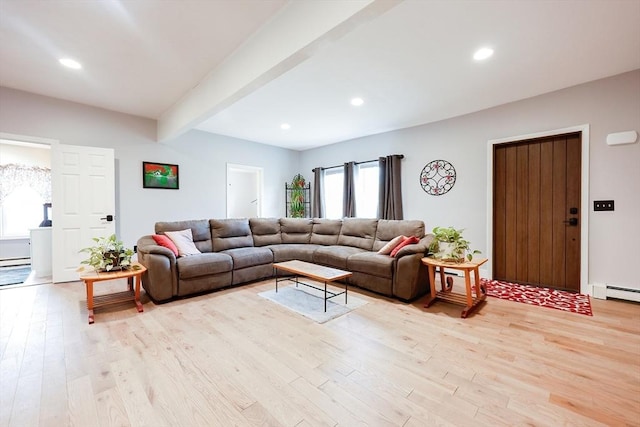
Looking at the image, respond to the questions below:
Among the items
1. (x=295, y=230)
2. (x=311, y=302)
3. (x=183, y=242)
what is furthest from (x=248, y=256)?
(x=295, y=230)

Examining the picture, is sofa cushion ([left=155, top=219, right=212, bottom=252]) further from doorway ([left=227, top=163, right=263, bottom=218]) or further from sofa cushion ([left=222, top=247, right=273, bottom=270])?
doorway ([left=227, top=163, right=263, bottom=218])

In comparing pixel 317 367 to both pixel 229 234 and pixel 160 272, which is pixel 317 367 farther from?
pixel 229 234

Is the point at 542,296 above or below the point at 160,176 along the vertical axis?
below

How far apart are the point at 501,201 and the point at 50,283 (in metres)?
6.83

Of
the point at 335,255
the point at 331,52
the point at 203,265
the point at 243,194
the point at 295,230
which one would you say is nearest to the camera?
the point at 331,52

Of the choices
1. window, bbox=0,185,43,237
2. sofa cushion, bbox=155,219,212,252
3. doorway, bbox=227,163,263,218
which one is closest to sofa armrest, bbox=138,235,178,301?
sofa cushion, bbox=155,219,212,252

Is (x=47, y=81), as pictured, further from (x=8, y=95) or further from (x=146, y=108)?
(x=146, y=108)

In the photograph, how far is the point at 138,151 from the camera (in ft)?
15.0

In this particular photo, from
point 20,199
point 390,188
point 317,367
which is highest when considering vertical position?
point 390,188

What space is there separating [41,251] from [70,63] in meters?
3.16

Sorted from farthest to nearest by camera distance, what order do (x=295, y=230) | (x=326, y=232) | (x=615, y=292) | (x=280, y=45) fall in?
(x=295, y=230)
(x=326, y=232)
(x=615, y=292)
(x=280, y=45)

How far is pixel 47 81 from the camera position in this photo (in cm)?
334

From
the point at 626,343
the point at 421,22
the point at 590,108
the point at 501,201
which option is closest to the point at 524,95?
the point at 590,108

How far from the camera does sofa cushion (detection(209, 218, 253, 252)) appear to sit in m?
4.12
